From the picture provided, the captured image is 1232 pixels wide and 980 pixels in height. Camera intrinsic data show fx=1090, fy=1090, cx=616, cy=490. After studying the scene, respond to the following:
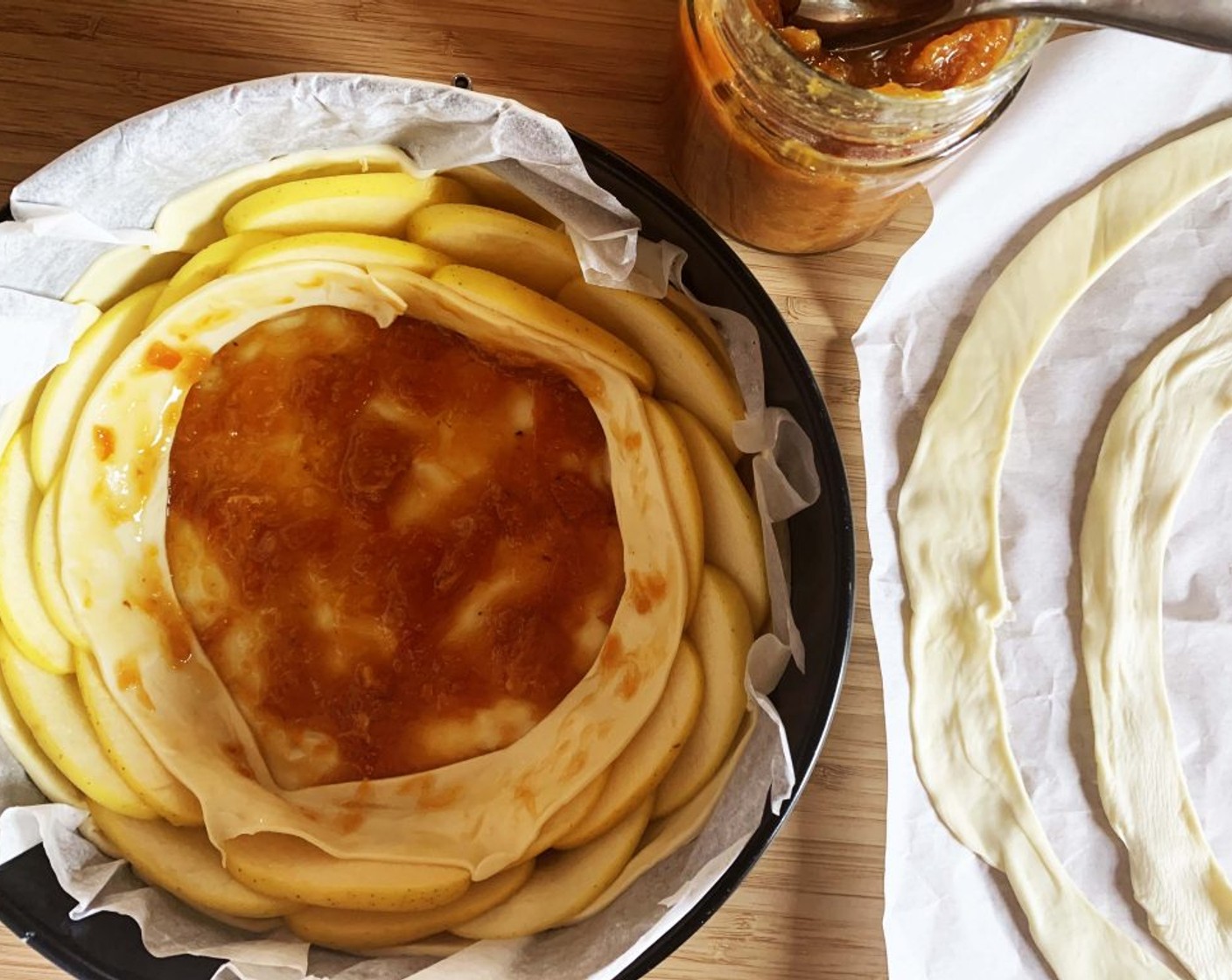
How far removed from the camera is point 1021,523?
902 millimetres

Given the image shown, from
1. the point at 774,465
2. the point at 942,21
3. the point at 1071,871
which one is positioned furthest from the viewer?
the point at 1071,871

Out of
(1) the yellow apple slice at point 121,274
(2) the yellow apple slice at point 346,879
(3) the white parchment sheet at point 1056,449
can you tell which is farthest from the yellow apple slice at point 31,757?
(3) the white parchment sheet at point 1056,449

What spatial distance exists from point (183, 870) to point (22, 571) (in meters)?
0.24

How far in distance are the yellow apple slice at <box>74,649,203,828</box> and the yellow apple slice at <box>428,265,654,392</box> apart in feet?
1.24

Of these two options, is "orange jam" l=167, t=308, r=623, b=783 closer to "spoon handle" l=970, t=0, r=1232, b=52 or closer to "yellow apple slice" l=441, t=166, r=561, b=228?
"yellow apple slice" l=441, t=166, r=561, b=228

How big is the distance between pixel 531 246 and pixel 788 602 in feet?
1.02

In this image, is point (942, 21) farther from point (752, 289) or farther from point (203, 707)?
point (203, 707)

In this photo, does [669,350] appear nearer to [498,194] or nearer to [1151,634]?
[498,194]

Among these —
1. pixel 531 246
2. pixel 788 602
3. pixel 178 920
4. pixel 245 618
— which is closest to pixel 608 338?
pixel 531 246

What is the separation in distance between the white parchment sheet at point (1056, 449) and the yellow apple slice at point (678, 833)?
158 mm

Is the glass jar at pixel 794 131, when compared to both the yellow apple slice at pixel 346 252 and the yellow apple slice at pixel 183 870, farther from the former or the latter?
the yellow apple slice at pixel 183 870

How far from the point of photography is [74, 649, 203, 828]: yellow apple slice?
0.76 m

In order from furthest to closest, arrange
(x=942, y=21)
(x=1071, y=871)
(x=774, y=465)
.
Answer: (x=1071, y=871), (x=774, y=465), (x=942, y=21)

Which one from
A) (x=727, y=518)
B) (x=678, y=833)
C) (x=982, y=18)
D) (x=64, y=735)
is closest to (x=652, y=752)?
(x=678, y=833)
